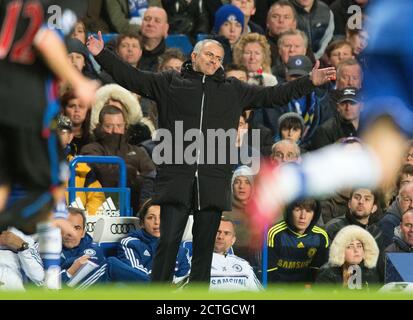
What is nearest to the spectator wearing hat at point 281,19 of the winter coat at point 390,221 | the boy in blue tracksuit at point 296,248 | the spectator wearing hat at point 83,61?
the spectator wearing hat at point 83,61

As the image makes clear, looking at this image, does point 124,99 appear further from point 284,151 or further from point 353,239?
point 353,239

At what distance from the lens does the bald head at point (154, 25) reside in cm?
1603

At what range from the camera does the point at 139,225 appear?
1301 cm

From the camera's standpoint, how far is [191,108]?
11.8 meters

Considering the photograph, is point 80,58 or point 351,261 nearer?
point 351,261

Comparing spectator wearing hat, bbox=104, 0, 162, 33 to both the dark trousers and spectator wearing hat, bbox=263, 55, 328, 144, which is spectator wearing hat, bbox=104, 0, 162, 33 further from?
the dark trousers

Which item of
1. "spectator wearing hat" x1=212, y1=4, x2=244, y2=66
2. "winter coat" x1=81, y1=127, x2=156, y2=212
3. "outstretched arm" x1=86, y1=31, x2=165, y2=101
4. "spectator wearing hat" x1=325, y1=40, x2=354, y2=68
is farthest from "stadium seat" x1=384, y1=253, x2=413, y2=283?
"spectator wearing hat" x1=212, y1=4, x2=244, y2=66

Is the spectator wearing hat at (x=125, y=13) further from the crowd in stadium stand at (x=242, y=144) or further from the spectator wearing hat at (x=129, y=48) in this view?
the spectator wearing hat at (x=129, y=48)

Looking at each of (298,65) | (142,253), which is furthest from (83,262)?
(298,65)

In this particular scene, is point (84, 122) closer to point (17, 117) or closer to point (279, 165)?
point (279, 165)

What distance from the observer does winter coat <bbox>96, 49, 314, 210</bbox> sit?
1180 cm

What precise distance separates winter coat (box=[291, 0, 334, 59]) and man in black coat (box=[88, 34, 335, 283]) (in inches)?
217

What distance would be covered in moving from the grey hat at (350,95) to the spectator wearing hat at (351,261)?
2.45 m

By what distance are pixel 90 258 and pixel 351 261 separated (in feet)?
7.77
